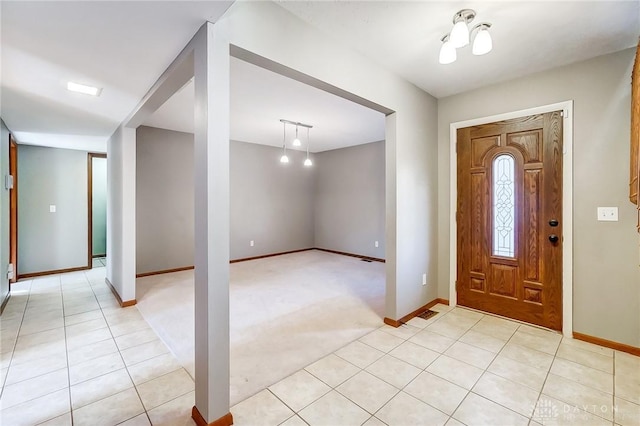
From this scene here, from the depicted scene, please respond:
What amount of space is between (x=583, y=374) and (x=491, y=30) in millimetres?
2645

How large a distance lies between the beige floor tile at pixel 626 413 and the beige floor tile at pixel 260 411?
193cm

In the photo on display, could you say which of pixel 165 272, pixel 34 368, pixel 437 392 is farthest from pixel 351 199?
pixel 34 368

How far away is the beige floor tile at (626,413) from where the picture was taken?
1.62 metres

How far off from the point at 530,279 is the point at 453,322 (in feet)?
2.89

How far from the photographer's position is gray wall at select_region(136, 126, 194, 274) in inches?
189

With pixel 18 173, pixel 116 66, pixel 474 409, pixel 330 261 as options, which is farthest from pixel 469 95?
pixel 18 173

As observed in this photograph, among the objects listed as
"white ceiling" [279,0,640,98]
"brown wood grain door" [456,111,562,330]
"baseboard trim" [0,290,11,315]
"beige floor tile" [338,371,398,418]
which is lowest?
"beige floor tile" [338,371,398,418]

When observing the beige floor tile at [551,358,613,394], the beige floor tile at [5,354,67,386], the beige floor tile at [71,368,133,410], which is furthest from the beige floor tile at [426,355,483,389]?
the beige floor tile at [5,354,67,386]

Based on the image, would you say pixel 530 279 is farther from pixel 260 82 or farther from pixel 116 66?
pixel 116 66

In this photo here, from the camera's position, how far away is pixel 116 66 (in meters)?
2.08

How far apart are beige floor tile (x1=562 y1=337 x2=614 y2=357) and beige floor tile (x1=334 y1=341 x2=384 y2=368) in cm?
174

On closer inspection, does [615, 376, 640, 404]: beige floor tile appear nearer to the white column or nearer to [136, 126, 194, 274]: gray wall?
the white column

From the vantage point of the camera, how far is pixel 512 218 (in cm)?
295

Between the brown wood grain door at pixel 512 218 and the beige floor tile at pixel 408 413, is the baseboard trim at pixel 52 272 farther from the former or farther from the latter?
the brown wood grain door at pixel 512 218
